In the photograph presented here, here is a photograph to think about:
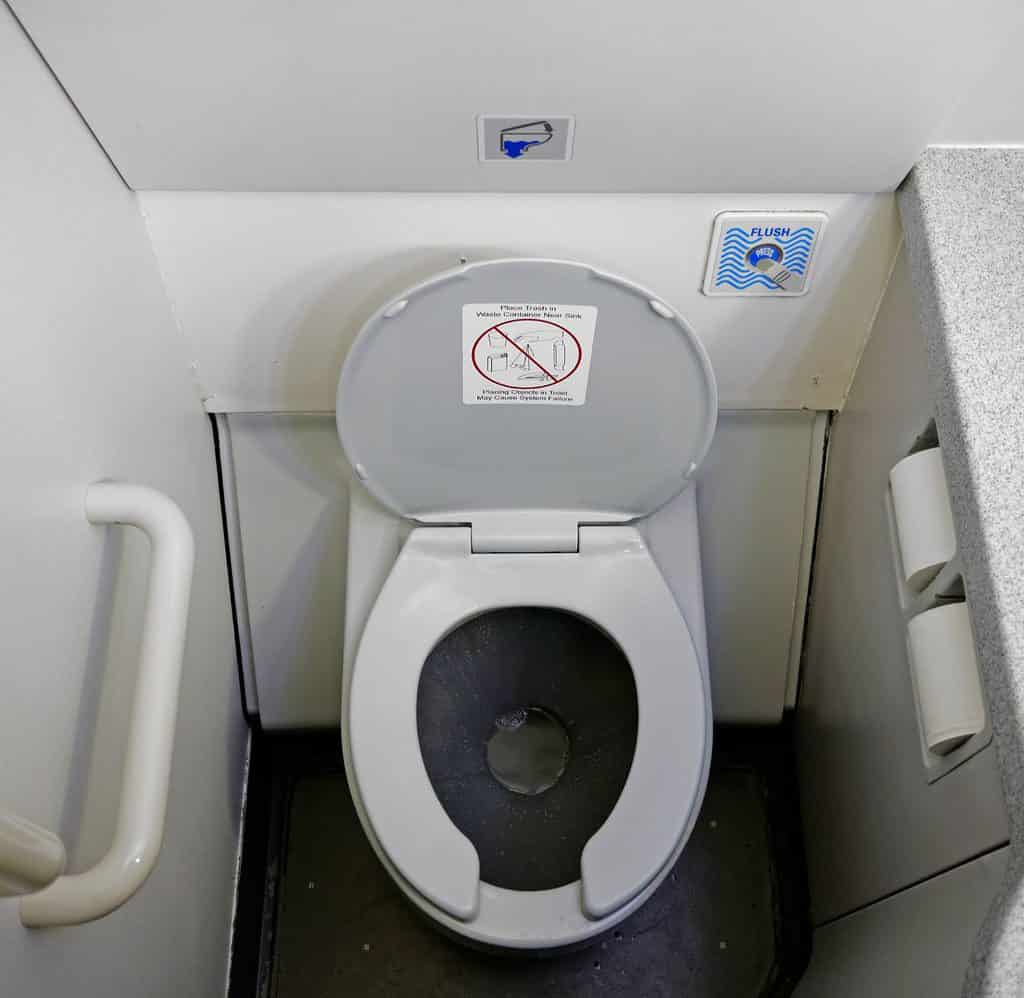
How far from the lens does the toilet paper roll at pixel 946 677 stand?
84 centimetres

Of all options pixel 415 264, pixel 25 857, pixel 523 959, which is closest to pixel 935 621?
pixel 415 264

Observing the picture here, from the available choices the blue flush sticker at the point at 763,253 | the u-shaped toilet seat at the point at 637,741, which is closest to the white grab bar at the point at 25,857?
the u-shaped toilet seat at the point at 637,741

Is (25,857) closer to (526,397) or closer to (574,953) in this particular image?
(526,397)

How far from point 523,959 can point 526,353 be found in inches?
33.6

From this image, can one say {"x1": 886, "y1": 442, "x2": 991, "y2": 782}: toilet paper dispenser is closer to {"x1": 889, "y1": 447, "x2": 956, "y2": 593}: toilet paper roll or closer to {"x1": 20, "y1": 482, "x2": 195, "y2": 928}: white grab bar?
{"x1": 889, "y1": 447, "x2": 956, "y2": 593}: toilet paper roll

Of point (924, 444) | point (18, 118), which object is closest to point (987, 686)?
point (924, 444)

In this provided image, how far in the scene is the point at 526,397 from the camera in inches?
43.7

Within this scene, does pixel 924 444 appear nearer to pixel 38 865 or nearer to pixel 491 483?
pixel 491 483

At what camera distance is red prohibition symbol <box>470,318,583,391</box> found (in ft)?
3.43

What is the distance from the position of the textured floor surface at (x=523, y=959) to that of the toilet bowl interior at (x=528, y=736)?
0.29 m

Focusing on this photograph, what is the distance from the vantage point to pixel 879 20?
2.74 ft

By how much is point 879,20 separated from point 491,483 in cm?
61

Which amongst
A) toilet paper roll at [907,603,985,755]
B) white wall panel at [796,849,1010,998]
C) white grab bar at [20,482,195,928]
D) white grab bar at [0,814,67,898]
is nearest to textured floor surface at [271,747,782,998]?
white wall panel at [796,849,1010,998]

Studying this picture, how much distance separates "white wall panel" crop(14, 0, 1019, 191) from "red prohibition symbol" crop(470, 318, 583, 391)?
0.14m
